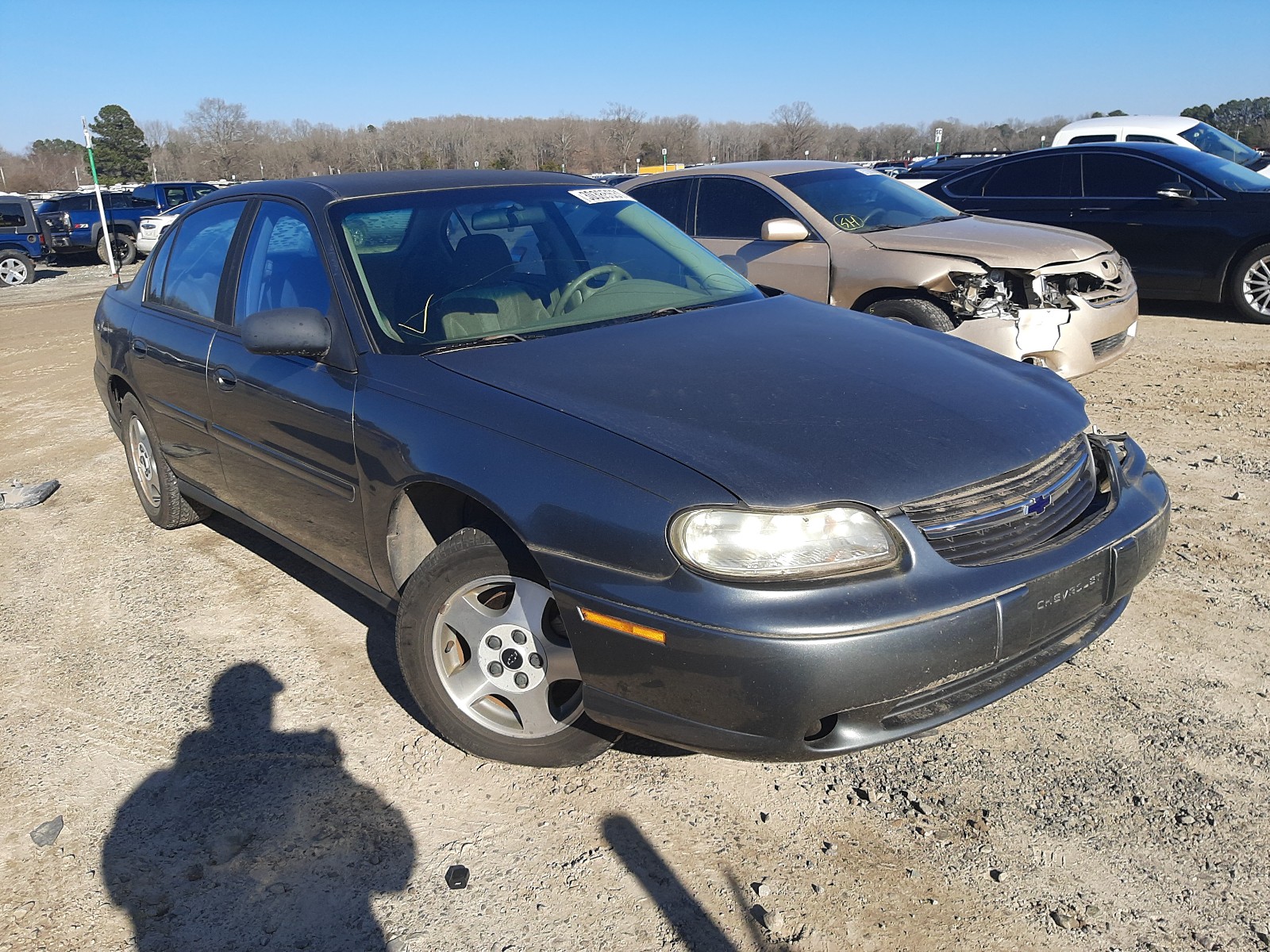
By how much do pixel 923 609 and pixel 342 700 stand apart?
2016 millimetres

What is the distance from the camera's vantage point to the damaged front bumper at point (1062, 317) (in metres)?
5.91

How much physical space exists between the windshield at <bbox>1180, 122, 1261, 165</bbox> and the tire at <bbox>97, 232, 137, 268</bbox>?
20931 millimetres

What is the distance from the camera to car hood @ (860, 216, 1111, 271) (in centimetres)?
629

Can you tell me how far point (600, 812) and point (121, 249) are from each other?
24.1 metres

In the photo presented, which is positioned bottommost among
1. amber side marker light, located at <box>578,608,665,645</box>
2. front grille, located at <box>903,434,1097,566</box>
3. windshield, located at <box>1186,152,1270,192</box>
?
amber side marker light, located at <box>578,608,665,645</box>

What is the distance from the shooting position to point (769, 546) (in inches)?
90.0

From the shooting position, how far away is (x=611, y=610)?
2.36 metres

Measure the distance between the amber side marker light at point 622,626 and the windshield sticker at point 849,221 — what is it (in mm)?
5069

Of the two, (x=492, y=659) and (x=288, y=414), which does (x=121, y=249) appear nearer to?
(x=288, y=414)

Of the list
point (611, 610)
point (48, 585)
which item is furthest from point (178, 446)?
point (611, 610)

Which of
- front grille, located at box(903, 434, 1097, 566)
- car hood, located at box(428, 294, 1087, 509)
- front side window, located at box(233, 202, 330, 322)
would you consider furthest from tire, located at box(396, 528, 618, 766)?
front side window, located at box(233, 202, 330, 322)

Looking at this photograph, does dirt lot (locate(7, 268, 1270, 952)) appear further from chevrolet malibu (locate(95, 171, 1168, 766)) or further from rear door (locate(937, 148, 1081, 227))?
rear door (locate(937, 148, 1081, 227))

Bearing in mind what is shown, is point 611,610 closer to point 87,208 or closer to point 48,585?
point 48,585

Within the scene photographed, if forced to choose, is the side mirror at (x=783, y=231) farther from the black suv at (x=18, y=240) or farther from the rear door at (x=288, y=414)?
the black suv at (x=18, y=240)
